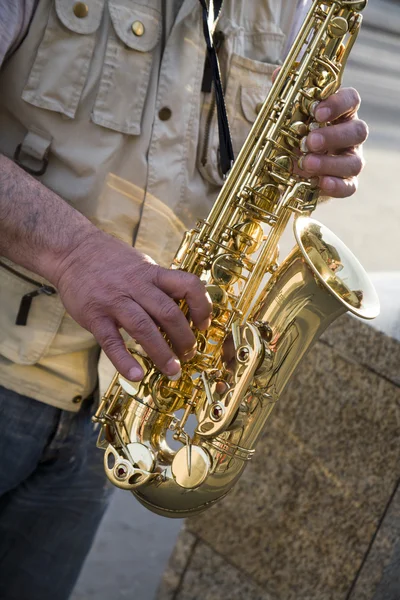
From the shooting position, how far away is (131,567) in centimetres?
328

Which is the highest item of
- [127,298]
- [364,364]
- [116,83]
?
[116,83]

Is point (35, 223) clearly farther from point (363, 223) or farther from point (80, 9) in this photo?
point (363, 223)

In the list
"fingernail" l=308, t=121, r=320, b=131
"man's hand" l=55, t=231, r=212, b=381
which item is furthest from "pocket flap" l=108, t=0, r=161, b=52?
"man's hand" l=55, t=231, r=212, b=381

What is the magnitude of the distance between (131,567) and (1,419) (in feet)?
5.76

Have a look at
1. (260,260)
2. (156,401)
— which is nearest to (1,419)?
(156,401)

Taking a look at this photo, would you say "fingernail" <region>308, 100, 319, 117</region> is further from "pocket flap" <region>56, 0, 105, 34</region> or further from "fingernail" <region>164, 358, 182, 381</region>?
"fingernail" <region>164, 358, 182, 381</region>

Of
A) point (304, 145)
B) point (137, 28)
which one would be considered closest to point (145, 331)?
point (304, 145)

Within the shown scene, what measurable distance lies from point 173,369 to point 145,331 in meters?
0.09

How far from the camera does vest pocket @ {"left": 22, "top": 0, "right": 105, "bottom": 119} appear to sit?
1528 millimetres

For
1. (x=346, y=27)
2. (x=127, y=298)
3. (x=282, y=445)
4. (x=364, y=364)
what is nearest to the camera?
(x=127, y=298)

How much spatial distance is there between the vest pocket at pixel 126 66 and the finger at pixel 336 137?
14.5 inches

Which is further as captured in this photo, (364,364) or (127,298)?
(364,364)

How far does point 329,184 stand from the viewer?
1597mm

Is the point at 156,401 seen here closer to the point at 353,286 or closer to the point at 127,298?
the point at 127,298
